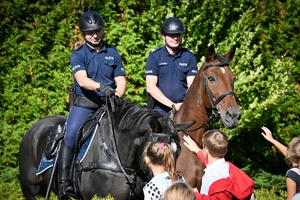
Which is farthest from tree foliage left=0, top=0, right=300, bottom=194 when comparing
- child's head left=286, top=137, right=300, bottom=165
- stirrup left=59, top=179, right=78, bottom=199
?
child's head left=286, top=137, right=300, bottom=165

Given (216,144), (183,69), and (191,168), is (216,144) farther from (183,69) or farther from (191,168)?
(183,69)

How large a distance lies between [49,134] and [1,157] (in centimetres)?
357

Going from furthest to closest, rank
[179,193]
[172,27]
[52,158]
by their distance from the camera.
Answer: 1. [172,27]
2. [52,158]
3. [179,193]

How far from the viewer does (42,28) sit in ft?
38.0

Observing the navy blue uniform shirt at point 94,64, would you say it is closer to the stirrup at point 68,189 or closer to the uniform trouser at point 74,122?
the uniform trouser at point 74,122

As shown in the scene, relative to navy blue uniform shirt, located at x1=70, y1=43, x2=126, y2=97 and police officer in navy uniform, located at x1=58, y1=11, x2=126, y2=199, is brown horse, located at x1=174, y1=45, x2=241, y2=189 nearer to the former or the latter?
police officer in navy uniform, located at x1=58, y1=11, x2=126, y2=199

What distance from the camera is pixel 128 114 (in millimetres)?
6855

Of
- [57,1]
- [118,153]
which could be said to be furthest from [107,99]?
[57,1]

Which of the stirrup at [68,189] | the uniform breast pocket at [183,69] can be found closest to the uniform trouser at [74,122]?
the stirrup at [68,189]

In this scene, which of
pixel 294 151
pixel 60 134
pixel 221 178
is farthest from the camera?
pixel 60 134

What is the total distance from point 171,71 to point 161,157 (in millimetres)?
3033

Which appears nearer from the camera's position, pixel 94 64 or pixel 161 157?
pixel 161 157

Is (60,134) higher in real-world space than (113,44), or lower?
lower

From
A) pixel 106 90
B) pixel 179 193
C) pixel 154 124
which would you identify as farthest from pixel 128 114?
pixel 179 193
